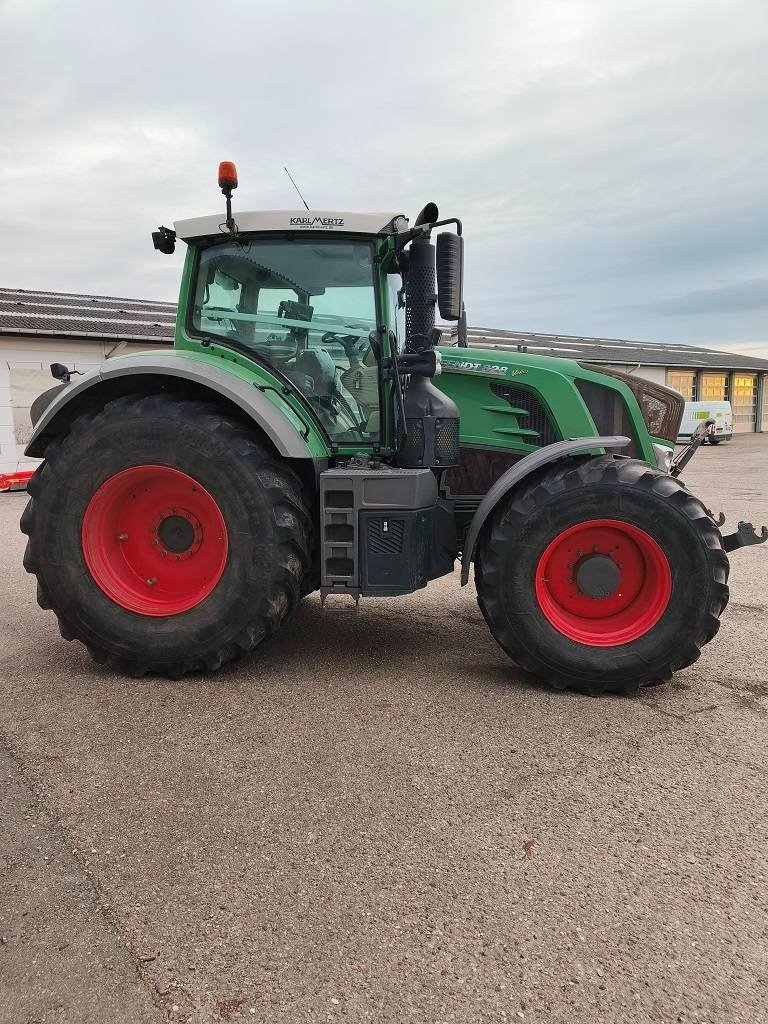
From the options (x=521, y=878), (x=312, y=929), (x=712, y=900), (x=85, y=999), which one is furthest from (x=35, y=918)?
(x=712, y=900)

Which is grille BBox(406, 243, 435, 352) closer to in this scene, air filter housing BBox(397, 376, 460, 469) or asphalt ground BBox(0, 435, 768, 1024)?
air filter housing BBox(397, 376, 460, 469)

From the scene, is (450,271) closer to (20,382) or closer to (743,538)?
(743,538)

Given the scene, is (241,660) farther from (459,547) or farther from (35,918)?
(35,918)

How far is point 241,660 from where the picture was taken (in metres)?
3.86

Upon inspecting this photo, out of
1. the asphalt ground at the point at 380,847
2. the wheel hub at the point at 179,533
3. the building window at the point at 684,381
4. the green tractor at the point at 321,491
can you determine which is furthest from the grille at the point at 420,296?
the building window at the point at 684,381

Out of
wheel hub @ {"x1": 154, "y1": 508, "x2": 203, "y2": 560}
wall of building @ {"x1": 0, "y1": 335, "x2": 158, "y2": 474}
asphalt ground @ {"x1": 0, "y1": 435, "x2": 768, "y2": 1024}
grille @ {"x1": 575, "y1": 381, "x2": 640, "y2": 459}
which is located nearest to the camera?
asphalt ground @ {"x1": 0, "y1": 435, "x2": 768, "y2": 1024}

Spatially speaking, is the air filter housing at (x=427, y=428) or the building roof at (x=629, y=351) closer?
the air filter housing at (x=427, y=428)

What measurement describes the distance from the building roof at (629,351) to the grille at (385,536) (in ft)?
80.4

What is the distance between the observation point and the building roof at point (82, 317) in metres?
16.0

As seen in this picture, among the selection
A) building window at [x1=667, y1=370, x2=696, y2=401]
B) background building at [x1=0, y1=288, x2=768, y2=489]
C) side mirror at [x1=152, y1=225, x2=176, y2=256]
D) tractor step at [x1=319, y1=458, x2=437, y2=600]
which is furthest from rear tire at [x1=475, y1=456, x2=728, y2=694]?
building window at [x1=667, y1=370, x2=696, y2=401]

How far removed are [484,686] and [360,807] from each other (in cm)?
125

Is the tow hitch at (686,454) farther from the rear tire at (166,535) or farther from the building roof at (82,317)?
the building roof at (82,317)

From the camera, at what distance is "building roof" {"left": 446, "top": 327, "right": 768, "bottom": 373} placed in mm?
29922

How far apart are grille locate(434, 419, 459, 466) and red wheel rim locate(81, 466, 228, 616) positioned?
126 centimetres
